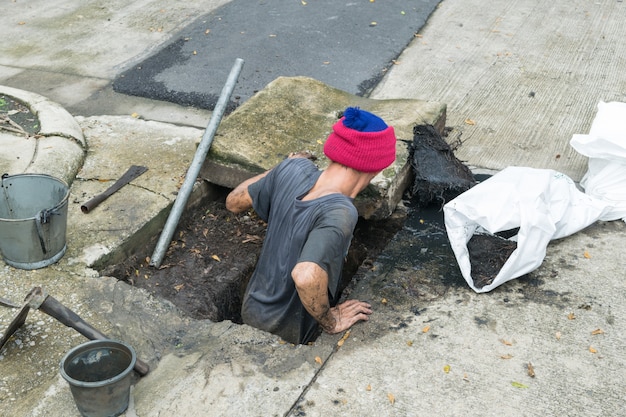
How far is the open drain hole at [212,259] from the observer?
403 centimetres

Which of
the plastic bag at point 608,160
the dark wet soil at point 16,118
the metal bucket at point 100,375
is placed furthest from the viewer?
the dark wet soil at point 16,118

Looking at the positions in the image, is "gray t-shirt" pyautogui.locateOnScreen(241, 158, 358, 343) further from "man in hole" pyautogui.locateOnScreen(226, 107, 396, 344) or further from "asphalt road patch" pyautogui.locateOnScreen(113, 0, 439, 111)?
"asphalt road patch" pyautogui.locateOnScreen(113, 0, 439, 111)

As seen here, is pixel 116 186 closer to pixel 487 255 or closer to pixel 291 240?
pixel 291 240

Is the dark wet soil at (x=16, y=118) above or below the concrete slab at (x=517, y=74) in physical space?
above

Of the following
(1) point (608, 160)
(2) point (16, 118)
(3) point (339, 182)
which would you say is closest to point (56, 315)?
(3) point (339, 182)

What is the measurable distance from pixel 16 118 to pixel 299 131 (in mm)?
2295

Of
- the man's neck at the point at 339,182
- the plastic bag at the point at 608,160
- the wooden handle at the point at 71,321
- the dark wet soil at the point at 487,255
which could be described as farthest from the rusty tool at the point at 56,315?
the plastic bag at the point at 608,160

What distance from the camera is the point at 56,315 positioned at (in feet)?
10.2

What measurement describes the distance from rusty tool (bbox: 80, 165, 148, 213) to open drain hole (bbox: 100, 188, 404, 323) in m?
0.43

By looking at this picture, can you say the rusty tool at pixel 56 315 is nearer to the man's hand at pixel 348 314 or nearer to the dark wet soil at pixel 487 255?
the man's hand at pixel 348 314

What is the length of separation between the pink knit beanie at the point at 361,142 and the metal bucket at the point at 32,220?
1519 mm

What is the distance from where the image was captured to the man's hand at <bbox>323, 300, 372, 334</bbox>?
11.1ft

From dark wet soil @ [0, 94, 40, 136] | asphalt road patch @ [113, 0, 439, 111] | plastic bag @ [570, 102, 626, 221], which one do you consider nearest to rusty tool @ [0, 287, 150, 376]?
dark wet soil @ [0, 94, 40, 136]

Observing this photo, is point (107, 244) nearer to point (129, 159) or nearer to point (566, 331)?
point (129, 159)
